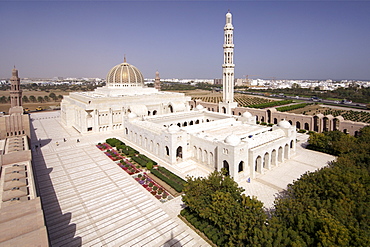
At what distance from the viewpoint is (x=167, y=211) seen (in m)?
17.0

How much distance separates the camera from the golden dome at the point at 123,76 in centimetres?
4591

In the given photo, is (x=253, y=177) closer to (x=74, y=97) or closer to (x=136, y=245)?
(x=136, y=245)

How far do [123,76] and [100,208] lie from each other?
32888 millimetres

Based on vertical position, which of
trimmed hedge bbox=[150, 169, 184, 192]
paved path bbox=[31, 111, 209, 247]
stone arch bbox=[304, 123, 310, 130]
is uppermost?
stone arch bbox=[304, 123, 310, 130]

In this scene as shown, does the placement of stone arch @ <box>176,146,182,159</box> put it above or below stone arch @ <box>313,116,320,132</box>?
below

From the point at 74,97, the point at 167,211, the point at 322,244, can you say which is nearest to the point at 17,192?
the point at 167,211

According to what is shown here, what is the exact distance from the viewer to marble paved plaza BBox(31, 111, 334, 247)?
1454 cm

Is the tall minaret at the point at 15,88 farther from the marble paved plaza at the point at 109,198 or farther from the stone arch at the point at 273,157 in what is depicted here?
the stone arch at the point at 273,157

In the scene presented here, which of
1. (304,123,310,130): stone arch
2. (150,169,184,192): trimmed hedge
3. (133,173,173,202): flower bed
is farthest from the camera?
(304,123,310,130): stone arch

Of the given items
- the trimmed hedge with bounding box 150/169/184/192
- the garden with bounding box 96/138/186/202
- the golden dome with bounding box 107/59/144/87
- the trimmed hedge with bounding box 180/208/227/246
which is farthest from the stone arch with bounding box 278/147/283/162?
the golden dome with bounding box 107/59/144/87

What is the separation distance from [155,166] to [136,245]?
11.2m

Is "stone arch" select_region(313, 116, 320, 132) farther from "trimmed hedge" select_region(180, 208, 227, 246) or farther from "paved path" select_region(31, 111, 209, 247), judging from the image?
"trimmed hedge" select_region(180, 208, 227, 246)

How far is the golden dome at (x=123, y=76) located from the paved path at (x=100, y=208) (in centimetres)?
2099

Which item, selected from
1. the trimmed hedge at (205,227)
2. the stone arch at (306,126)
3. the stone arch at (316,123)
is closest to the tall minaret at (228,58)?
the stone arch at (306,126)
